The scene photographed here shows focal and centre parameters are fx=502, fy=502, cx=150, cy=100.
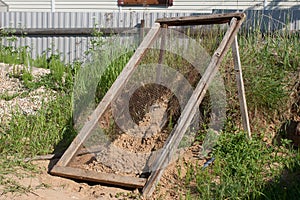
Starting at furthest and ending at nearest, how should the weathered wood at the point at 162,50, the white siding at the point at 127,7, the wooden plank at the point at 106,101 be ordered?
1. the white siding at the point at 127,7
2. the weathered wood at the point at 162,50
3. the wooden plank at the point at 106,101

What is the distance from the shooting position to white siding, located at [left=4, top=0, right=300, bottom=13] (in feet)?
50.0

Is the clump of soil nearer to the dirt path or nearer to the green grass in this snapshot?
the dirt path

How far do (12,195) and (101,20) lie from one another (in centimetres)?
749

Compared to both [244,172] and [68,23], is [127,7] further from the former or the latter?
[244,172]

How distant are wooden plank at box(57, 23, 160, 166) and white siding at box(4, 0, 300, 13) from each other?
9.22 m

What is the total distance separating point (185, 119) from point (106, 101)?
949 mm

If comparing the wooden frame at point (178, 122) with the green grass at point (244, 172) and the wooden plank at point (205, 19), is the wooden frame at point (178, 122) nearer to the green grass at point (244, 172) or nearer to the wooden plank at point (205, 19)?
the wooden plank at point (205, 19)

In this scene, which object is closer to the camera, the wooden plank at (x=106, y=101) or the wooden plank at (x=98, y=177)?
the wooden plank at (x=98, y=177)

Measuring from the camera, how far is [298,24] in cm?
1058

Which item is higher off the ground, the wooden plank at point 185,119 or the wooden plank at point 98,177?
the wooden plank at point 185,119

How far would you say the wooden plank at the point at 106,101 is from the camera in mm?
4965

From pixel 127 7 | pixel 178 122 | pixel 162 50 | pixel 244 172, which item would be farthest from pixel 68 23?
pixel 244 172

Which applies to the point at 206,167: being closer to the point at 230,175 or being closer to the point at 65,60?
the point at 230,175

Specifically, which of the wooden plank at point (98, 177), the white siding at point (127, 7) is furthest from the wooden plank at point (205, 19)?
the white siding at point (127, 7)
